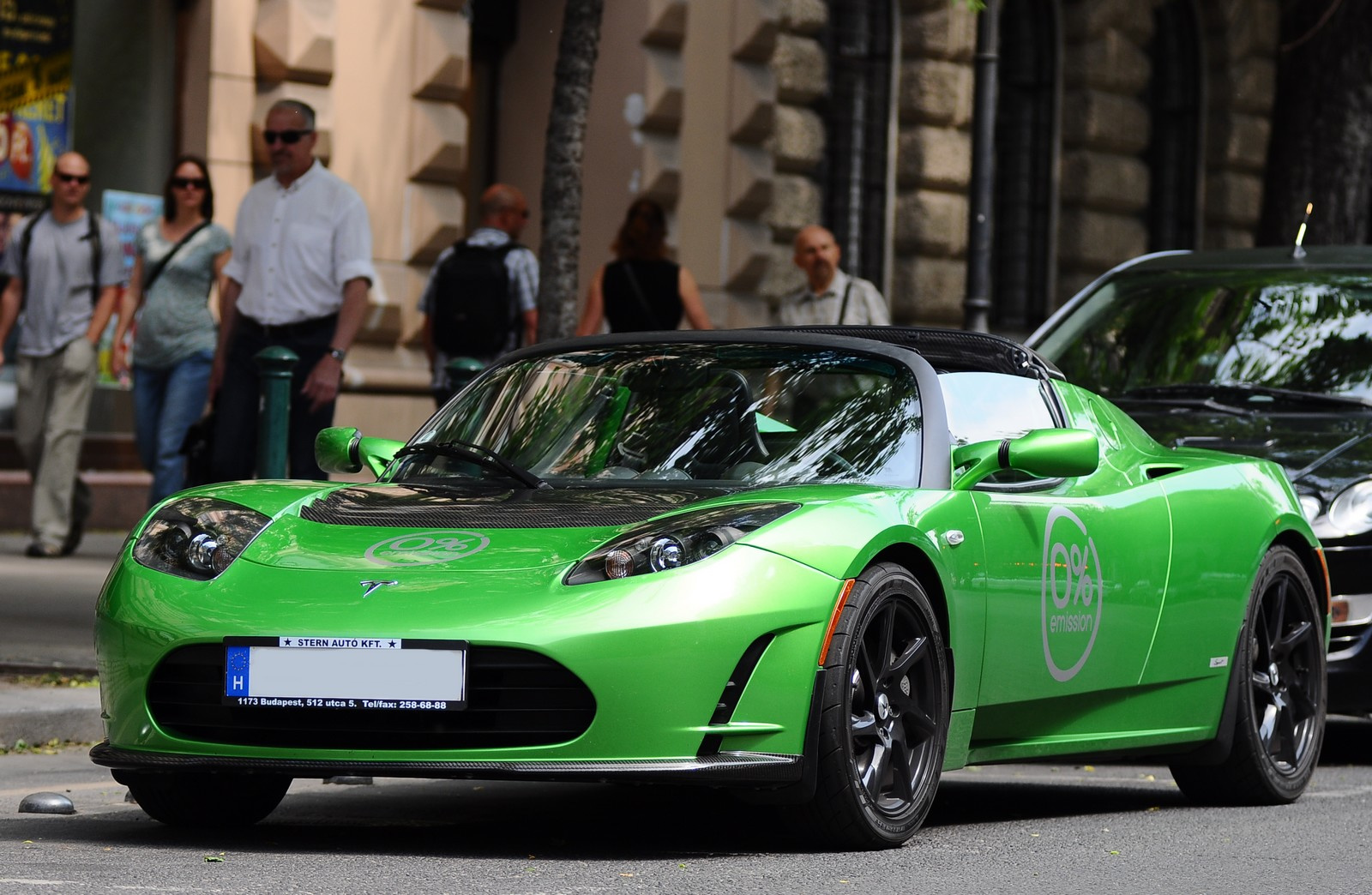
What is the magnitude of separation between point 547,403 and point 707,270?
11.0 m

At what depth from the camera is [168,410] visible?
495 inches

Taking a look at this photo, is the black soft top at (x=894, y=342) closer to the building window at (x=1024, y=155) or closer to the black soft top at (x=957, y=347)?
the black soft top at (x=957, y=347)

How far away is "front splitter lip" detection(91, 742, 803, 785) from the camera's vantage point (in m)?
5.27

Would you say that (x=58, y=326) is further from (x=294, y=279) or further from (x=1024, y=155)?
(x=1024, y=155)

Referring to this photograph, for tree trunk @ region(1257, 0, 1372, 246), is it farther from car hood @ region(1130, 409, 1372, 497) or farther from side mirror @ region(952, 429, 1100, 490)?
side mirror @ region(952, 429, 1100, 490)

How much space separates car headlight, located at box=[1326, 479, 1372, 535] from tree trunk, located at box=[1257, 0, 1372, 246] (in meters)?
8.25

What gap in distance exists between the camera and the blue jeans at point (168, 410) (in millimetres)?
12461

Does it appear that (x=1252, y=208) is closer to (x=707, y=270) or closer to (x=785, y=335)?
(x=707, y=270)

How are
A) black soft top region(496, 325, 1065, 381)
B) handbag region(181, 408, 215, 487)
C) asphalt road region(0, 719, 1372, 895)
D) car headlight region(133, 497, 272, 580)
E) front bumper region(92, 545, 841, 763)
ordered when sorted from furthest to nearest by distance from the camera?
handbag region(181, 408, 215, 487)
black soft top region(496, 325, 1065, 381)
car headlight region(133, 497, 272, 580)
front bumper region(92, 545, 841, 763)
asphalt road region(0, 719, 1372, 895)

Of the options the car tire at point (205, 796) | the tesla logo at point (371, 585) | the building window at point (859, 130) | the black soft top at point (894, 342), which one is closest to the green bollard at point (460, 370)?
the black soft top at point (894, 342)

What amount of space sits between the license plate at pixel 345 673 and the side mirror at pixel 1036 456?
4.86 feet

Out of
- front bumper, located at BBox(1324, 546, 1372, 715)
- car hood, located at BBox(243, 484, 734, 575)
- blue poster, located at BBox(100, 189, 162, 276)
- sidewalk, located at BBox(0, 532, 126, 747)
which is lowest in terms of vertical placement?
sidewalk, located at BBox(0, 532, 126, 747)

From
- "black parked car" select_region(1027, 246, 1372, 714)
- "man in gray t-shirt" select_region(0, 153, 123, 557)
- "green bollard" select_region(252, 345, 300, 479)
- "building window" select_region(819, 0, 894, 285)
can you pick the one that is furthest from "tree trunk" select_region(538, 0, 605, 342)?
"building window" select_region(819, 0, 894, 285)

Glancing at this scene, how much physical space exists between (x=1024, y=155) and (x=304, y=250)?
1169cm
